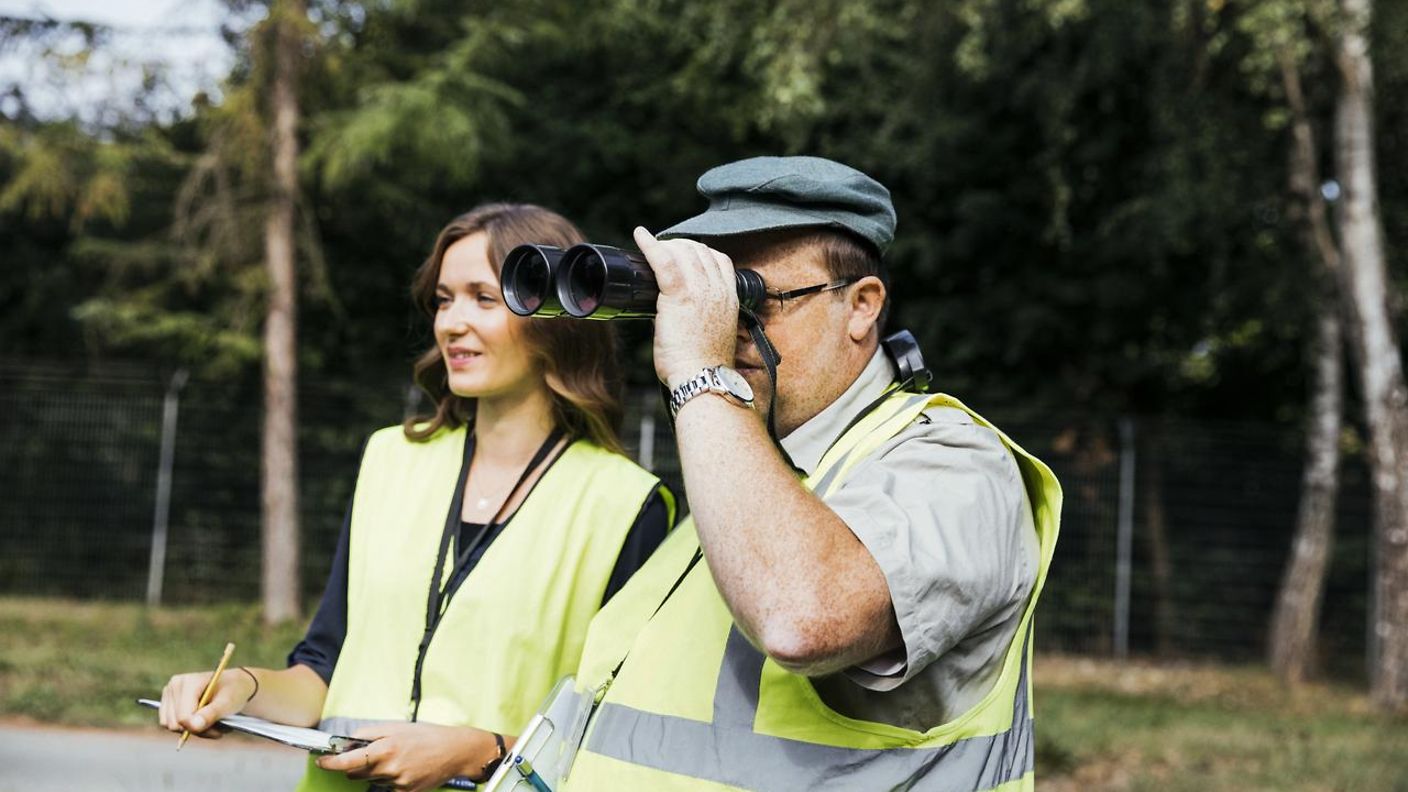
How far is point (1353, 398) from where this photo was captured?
14.1 m

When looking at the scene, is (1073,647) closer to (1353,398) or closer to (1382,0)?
(1353,398)

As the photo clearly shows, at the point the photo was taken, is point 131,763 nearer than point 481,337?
No

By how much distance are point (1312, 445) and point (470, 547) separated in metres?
10.3

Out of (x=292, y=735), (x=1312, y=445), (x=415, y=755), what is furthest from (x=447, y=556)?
(x=1312, y=445)

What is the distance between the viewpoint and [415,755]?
2.31 metres

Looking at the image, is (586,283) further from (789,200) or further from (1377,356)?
(1377,356)

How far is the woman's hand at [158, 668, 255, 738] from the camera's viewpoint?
2.27 meters

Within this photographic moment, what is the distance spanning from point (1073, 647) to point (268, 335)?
7.43 metres

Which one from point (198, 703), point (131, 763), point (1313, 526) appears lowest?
point (131, 763)

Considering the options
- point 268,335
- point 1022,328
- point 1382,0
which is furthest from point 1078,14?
point 268,335

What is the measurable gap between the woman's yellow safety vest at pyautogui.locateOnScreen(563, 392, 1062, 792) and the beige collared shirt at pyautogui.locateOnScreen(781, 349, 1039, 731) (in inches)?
1.0

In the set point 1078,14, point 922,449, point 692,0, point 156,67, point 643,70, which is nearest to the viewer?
point 922,449

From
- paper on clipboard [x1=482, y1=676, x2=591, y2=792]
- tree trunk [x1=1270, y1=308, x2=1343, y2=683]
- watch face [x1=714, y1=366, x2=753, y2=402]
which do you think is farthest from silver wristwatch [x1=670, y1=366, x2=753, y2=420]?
tree trunk [x1=1270, y1=308, x2=1343, y2=683]

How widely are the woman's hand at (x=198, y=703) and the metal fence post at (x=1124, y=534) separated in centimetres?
1112
